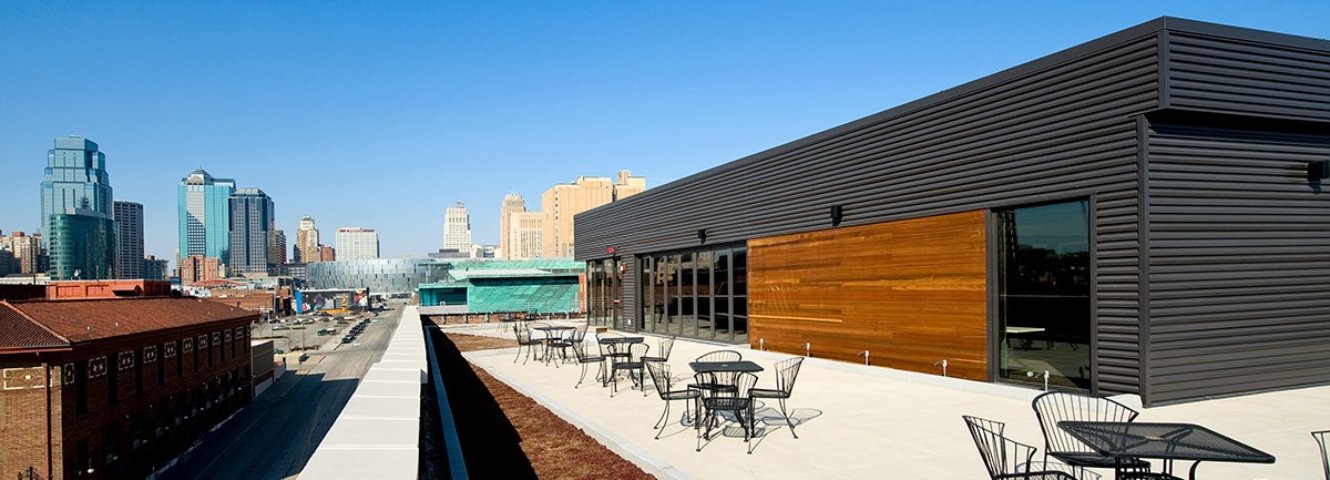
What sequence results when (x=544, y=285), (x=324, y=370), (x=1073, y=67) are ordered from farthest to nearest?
1. (x=324, y=370)
2. (x=544, y=285)
3. (x=1073, y=67)

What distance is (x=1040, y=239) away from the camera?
10203 millimetres

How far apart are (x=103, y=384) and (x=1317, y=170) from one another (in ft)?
86.1

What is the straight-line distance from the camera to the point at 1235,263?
9.11 meters

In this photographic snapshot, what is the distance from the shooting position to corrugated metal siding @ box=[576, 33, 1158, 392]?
8867 millimetres

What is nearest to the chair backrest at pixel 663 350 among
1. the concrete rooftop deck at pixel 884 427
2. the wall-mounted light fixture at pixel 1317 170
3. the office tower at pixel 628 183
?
the concrete rooftop deck at pixel 884 427

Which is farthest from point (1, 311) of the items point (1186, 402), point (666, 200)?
point (1186, 402)

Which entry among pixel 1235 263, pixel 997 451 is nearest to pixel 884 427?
pixel 997 451

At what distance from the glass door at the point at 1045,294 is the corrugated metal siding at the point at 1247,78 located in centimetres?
188

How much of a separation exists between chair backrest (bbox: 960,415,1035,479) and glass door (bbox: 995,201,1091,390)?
2323 millimetres

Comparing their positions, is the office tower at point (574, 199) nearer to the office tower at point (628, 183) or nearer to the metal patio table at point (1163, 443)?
the office tower at point (628, 183)

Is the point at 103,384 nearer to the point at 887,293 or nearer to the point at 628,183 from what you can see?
the point at 887,293

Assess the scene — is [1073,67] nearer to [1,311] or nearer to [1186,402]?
[1186,402]

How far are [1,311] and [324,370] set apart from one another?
3561 cm

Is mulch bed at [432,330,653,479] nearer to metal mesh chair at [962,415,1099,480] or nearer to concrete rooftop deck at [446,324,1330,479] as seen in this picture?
concrete rooftop deck at [446,324,1330,479]
